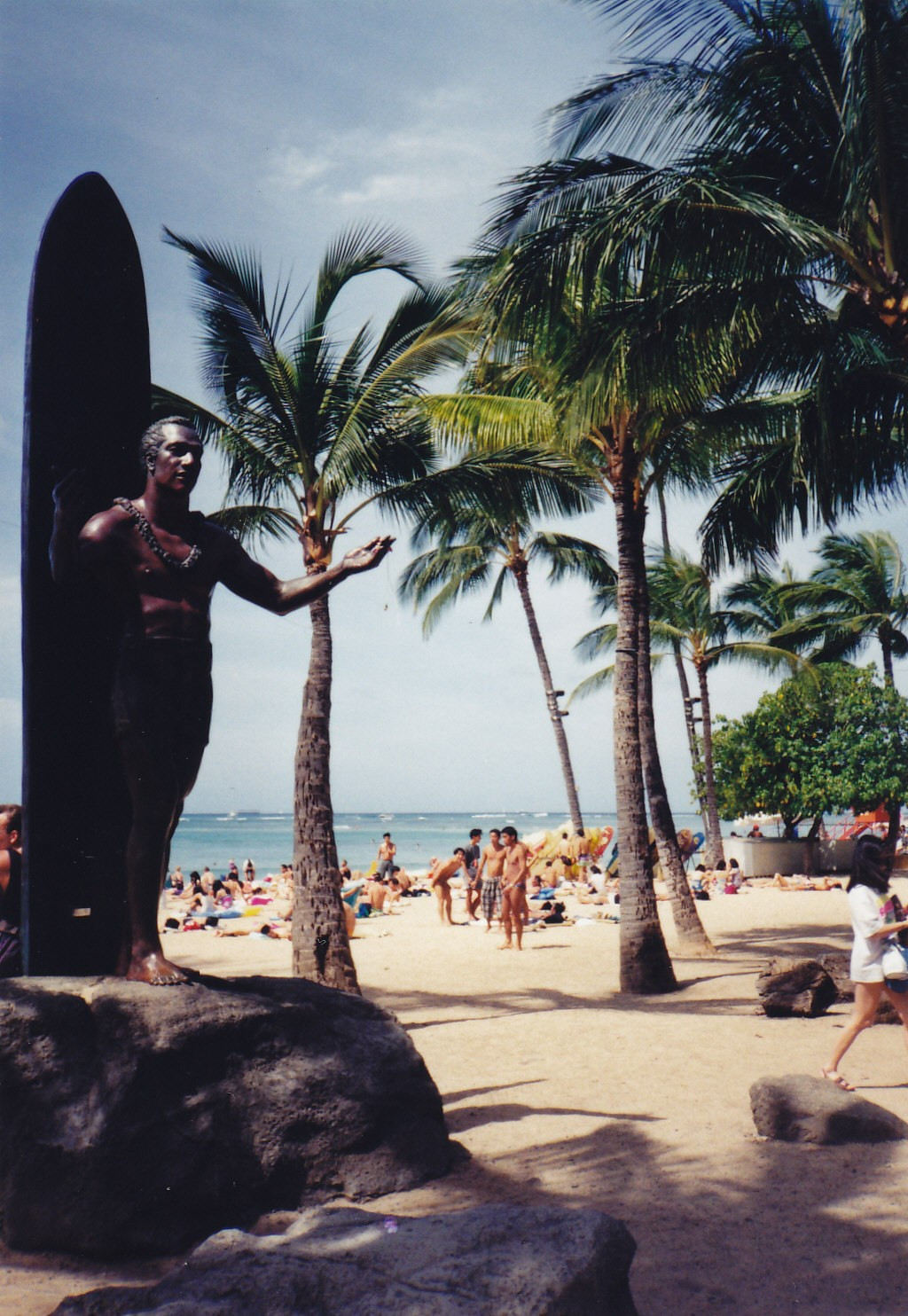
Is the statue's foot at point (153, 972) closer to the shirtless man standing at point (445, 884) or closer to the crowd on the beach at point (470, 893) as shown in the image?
the crowd on the beach at point (470, 893)

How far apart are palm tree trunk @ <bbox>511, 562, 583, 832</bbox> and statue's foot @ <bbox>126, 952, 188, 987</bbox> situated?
2159 cm

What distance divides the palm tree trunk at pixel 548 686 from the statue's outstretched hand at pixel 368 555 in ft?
69.2

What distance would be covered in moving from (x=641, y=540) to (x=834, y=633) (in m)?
21.1

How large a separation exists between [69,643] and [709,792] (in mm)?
24974

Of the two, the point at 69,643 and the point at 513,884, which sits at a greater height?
the point at 69,643

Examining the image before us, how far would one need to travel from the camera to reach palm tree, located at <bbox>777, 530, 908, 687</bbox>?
29.0m

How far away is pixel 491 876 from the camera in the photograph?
1725cm

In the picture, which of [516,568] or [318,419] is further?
[516,568]

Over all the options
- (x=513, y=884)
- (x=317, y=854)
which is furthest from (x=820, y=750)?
(x=317, y=854)

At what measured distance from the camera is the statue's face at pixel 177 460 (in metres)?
4.17

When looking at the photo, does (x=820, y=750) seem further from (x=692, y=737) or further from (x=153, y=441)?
(x=153, y=441)

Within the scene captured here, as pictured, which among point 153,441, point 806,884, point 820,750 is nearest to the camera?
point 153,441

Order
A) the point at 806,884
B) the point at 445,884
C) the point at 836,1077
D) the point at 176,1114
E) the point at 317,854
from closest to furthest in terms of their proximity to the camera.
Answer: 1. the point at 176,1114
2. the point at 836,1077
3. the point at 317,854
4. the point at 445,884
5. the point at 806,884

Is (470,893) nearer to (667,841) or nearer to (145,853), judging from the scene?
(667,841)
